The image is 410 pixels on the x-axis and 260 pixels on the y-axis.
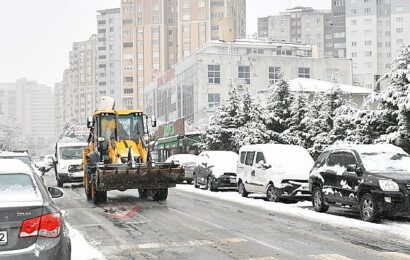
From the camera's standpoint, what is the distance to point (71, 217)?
46.2 feet

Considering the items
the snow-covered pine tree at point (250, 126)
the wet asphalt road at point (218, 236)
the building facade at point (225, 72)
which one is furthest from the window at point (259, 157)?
the building facade at point (225, 72)

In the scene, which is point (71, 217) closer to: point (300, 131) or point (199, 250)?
point (199, 250)

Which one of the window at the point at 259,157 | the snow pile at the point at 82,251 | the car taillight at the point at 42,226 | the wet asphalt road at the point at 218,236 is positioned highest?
the window at the point at 259,157

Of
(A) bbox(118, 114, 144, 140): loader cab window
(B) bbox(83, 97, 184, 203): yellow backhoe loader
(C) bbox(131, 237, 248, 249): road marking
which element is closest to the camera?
(C) bbox(131, 237, 248, 249): road marking

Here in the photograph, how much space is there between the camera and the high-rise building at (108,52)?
172m

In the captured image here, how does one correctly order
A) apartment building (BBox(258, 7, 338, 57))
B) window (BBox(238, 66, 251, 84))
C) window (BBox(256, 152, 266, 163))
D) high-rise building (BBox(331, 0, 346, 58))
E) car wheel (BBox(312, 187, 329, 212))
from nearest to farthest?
car wheel (BBox(312, 187, 329, 212))
window (BBox(256, 152, 266, 163))
window (BBox(238, 66, 251, 84))
high-rise building (BBox(331, 0, 346, 58))
apartment building (BBox(258, 7, 338, 57))

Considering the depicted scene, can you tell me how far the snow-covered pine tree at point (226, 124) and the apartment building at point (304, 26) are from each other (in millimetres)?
137811

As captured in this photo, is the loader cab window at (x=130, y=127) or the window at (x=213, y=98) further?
the window at (x=213, y=98)

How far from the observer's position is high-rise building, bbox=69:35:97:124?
18838 centimetres

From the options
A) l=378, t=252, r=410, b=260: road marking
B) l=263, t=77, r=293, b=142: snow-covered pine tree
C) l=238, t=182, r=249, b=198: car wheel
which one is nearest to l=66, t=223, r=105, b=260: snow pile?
l=378, t=252, r=410, b=260: road marking

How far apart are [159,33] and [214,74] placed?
70897 mm

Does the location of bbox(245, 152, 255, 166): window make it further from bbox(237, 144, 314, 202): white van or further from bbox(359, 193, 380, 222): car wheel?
bbox(359, 193, 380, 222): car wheel

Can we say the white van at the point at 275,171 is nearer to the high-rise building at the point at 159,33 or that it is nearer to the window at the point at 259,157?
the window at the point at 259,157

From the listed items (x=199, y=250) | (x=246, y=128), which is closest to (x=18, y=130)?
(x=246, y=128)
